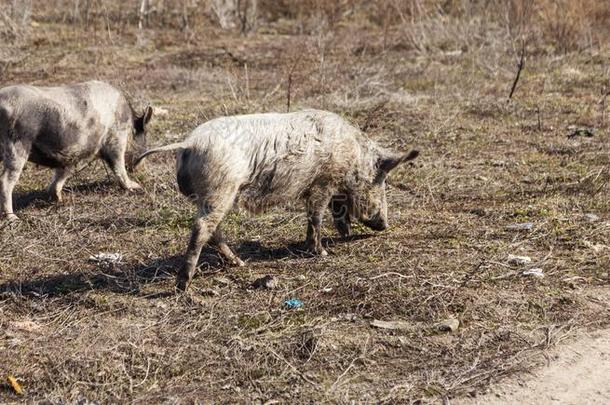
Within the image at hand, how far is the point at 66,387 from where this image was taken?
16.7 ft

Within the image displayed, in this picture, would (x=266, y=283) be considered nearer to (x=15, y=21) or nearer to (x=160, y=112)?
(x=160, y=112)

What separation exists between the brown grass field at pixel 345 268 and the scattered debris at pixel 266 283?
78 mm

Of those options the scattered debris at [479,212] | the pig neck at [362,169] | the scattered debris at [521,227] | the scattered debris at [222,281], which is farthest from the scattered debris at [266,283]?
the scattered debris at [479,212]

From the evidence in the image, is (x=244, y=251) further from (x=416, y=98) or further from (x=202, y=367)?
(x=416, y=98)

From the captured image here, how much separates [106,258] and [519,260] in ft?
11.0

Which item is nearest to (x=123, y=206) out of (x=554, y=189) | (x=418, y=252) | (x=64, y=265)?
(x=64, y=265)

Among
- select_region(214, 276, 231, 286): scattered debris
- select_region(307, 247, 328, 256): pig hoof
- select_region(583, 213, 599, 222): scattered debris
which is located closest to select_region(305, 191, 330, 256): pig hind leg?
select_region(307, 247, 328, 256): pig hoof

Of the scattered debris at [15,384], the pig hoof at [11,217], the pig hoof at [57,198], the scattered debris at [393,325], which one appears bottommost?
the pig hoof at [57,198]

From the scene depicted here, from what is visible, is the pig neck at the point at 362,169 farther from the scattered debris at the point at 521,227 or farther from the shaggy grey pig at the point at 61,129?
the shaggy grey pig at the point at 61,129

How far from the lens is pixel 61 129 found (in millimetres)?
8297

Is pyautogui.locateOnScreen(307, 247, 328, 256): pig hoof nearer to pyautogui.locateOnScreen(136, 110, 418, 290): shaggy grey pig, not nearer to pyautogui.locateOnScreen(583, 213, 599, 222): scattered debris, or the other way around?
pyautogui.locateOnScreen(136, 110, 418, 290): shaggy grey pig

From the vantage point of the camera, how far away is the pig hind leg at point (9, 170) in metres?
8.12

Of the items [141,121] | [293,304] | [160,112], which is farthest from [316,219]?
[160,112]

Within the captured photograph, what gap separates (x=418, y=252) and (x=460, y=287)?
0.85 meters
